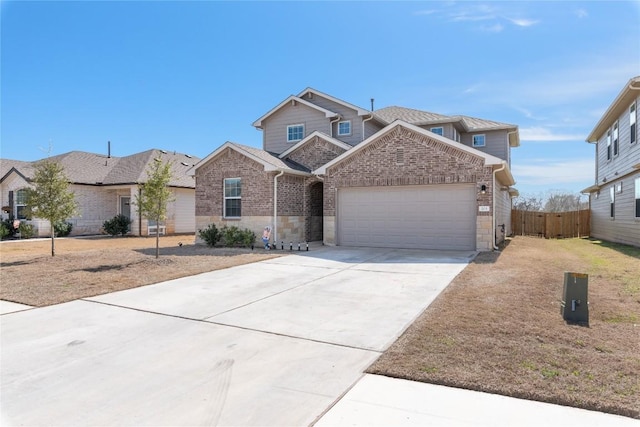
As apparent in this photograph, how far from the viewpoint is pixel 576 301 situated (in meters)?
5.51

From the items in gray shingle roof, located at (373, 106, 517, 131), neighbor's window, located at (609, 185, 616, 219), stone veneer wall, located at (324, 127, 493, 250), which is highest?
gray shingle roof, located at (373, 106, 517, 131)

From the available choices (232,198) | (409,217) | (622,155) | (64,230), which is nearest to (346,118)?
(232,198)

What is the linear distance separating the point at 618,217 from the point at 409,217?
1095 cm

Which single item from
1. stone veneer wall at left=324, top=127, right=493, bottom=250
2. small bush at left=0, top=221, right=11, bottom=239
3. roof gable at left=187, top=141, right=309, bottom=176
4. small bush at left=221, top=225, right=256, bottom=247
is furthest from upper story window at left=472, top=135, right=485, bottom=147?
small bush at left=0, top=221, right=11, bottom=239

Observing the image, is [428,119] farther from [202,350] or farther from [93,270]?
[202,350]

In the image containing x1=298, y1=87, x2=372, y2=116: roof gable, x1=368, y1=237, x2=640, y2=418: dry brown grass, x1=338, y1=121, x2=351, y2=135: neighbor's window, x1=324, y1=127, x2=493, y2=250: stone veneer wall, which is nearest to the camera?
x1=368, y1=237, x2=640, y2=418: dry brown grass

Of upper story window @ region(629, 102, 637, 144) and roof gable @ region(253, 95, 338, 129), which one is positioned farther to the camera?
roof gable @ region(253, 95, 338, 129)

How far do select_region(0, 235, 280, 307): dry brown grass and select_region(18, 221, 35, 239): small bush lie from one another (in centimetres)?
915

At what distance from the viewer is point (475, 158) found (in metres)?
13.8

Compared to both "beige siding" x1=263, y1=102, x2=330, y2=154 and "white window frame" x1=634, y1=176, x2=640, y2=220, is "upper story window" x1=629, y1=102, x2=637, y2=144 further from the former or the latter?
"beige siding" x1=263, y1=102, x2=330, y2=154

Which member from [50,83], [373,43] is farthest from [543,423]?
[50,83]

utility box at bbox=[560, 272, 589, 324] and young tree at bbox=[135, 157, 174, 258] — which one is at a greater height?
young tree at bbox=[135, 157, 174, 258]

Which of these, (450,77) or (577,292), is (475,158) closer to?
(450,77)

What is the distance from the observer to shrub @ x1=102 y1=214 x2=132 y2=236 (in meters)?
22.8
